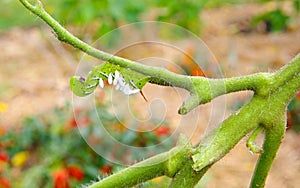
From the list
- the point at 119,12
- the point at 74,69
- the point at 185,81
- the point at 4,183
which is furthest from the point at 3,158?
the point at 185,81

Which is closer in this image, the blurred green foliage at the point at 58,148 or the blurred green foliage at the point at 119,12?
the blurred green foliage at the point at 58,148

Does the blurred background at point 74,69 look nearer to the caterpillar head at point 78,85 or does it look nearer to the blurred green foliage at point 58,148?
the blurred green foliage at point 58,148

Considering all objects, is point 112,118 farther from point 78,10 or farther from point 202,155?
point 202,155

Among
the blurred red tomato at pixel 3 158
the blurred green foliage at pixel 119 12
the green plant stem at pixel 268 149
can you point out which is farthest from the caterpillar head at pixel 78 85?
the blurred green foliage at pixel 119 12

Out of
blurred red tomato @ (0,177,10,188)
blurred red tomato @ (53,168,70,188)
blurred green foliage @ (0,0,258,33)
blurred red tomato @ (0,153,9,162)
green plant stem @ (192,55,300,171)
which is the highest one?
blurred green foliage @ (0,0,258,33)

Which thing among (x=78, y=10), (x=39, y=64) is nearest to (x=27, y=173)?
(x=78, y=10)

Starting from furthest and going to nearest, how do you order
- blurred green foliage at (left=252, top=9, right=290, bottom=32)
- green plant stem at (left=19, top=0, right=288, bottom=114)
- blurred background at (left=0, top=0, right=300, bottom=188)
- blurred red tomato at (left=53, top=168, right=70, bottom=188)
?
blurred green foliage at (left=252, top=9, right=290, bottom=32) < blurred background at (left=0, top=0, right=300, bottom=188) < blurred red tomato at (left=53, top=168, right=70, bottom=188) < green plant stem at (left=19, top=0, right=288, bottom=114)

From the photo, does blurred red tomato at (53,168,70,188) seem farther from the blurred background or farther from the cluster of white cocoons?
the cluster of white cocoons

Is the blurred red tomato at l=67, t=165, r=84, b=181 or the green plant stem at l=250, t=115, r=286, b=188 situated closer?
the green plant stem at l=250, t=115, r=286, b=188

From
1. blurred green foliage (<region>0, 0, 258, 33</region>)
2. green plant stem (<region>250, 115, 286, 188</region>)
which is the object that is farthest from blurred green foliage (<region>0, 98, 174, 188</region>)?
green plant stem (<region>250, 115, 286, 188</region>)
